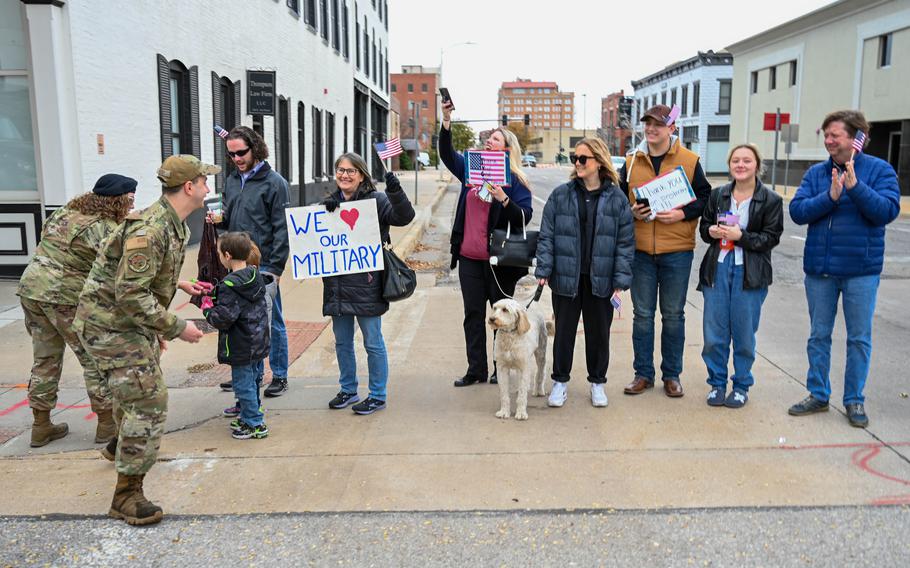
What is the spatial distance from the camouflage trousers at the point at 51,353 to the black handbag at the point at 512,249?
2.81 meters

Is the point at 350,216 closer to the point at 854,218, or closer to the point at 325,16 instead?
the point at 854,218

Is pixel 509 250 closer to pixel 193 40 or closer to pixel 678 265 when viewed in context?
pixel 678 265

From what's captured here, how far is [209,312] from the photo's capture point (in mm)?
4773

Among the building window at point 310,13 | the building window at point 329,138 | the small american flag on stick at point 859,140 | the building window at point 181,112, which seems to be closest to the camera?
the small american flag on stick at point 859,140

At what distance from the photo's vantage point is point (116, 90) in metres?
11.3

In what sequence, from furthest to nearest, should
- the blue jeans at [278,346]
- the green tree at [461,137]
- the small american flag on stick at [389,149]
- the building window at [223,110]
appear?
1. the green tree at [461,137]
2. the building window at [223,110]
3. the small american flag on stick at [389,149]
4. the blue jeans at [278,346]

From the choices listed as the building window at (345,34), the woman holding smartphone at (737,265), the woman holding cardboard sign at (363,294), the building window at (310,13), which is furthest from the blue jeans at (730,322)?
the building window at (345,34)

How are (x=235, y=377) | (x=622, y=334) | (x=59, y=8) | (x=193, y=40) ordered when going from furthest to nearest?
(x=193, y=40) < (x=59, y=8) < (x=622, y=334) < (x=235, y=377)

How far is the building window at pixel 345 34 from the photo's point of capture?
29362 mm

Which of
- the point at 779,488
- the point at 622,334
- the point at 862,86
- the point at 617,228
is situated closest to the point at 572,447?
the point at 779,488

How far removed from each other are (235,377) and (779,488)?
341 centimetres

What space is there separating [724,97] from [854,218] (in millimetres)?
63329

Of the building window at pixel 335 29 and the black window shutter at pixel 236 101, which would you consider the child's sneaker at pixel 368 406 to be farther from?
the building window at pixel 335 29

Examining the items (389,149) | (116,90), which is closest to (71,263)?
(389,149)
